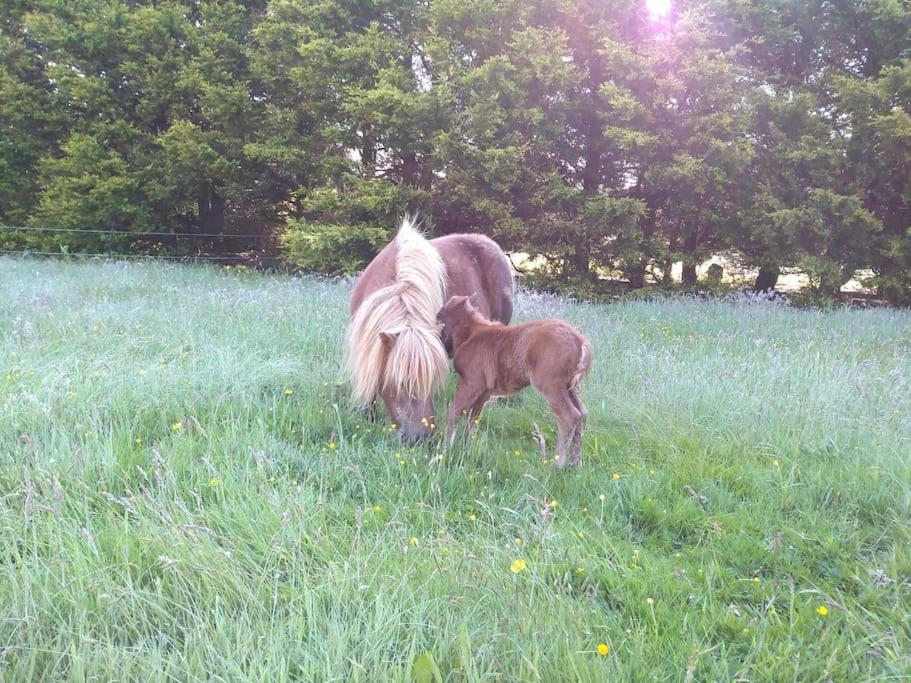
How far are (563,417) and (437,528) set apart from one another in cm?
125

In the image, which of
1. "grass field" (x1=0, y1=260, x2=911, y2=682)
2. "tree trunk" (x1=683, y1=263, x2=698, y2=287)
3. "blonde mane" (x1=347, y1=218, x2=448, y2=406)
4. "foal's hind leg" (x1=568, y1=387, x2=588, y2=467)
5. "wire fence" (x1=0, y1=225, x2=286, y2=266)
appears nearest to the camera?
"grass field" (x1=0, y1=260, x2=911, y2=682)

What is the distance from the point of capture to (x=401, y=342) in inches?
135

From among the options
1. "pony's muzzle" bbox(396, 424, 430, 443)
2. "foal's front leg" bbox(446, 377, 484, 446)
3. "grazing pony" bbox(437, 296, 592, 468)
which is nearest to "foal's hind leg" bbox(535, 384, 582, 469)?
"grazing pony" bbox(437, 296, 592, 468)

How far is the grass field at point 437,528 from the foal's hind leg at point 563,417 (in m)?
0.18

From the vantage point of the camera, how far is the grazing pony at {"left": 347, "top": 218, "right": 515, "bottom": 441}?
3410 mm

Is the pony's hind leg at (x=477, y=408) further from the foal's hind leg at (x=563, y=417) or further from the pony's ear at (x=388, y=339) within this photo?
the pony's ear at (x=388, y=339)

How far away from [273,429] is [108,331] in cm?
308

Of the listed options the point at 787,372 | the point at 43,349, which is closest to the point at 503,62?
the point at 787,372

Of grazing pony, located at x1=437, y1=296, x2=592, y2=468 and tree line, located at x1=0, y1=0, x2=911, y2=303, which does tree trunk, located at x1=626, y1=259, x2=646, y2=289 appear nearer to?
tree line, located at x1=0, y1=0, x2=911, y2=303

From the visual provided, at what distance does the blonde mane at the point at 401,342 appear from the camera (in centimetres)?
339

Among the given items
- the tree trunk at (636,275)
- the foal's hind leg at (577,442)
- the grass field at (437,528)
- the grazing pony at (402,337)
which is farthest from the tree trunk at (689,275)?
the foal's hind leg at (577,442)

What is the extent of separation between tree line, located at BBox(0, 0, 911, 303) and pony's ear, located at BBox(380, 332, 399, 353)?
8.64 meters

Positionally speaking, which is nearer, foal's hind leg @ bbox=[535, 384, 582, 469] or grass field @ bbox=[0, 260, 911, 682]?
grass field @ bbox=[0, 260, 911, 682]

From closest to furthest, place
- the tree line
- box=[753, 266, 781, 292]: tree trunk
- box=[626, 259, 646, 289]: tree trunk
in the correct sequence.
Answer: the tree line, box=[626, 259, 646, 289]: tree trunk, box=[753, 266, 781, 292]: tree trunk
